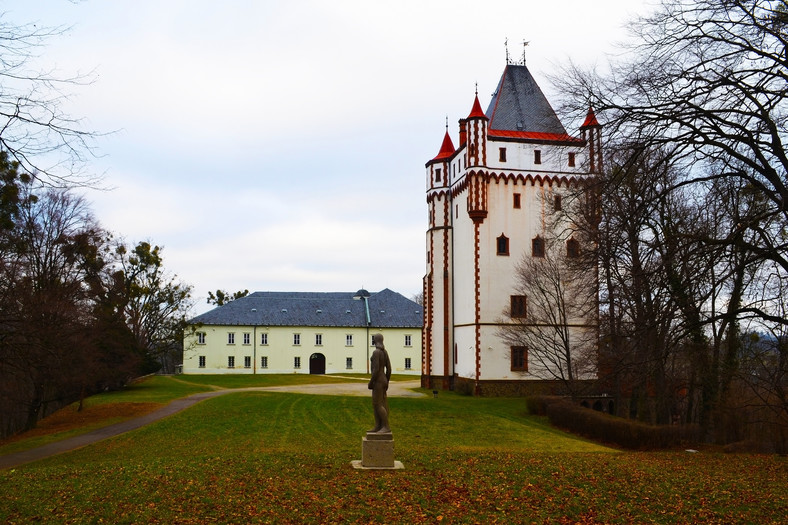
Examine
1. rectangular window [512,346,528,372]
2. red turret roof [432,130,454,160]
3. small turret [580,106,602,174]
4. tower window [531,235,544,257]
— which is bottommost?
rectangular window [512,346,528,372]

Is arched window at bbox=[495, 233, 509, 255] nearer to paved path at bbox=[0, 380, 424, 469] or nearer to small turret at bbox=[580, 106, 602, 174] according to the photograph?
paved path at bbox=[0, 380, 424, 469]

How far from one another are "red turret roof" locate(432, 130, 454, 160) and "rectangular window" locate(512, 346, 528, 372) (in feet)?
49.7

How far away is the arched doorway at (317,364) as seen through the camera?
2894 inches

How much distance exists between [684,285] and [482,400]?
27.4m

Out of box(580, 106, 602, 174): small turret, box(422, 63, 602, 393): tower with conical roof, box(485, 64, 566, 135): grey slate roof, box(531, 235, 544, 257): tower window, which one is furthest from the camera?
box(485, 64, 566, 135): grey slate roof

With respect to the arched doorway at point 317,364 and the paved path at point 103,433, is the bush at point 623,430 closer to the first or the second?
the paved path at point 103,433

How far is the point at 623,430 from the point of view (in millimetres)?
24781

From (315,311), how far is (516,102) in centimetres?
3767

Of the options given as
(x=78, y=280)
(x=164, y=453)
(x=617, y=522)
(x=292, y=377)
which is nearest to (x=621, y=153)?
(x=617, y=522)

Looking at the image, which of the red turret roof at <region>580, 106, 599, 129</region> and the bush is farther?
the bush

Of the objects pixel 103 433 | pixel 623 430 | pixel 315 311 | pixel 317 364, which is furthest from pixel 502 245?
pixel 315 311

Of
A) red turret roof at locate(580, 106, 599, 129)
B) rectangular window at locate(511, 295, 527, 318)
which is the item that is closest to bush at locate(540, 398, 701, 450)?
rectangular window at locate(511, 295, 527, 318)

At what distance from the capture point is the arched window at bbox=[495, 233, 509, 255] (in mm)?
43938

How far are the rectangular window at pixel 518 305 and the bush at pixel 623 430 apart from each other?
1299 cm
